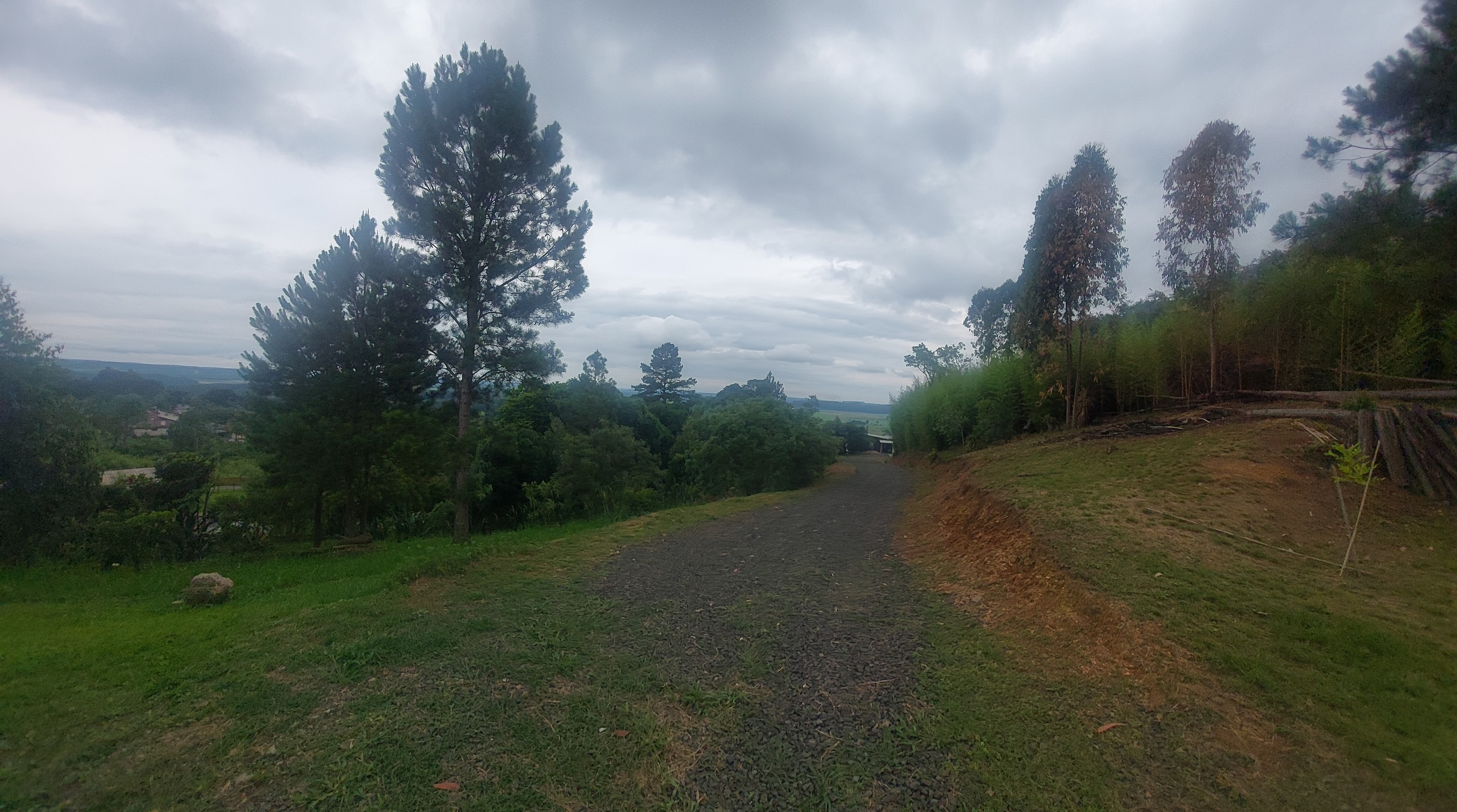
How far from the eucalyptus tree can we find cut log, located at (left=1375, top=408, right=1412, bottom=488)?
864cm

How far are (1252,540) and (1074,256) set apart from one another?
11.3 meters

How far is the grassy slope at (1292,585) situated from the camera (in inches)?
104

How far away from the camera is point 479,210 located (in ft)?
40.2

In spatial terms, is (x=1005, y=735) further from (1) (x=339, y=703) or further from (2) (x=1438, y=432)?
(2) (x=1438, y=432)

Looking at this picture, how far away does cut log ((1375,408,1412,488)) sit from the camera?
5.70 metres

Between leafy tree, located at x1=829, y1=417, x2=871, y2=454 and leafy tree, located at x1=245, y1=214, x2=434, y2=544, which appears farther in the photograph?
leafy tree, located at x1=829, y1=417, x2=871, y2=454

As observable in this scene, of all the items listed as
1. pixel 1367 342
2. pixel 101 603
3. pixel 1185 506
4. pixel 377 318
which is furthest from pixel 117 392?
pixel 1367 342

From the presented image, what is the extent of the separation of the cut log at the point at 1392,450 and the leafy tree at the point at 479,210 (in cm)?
1276

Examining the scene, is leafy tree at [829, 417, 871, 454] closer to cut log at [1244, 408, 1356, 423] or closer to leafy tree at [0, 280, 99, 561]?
cut log at [1244, 408, 1356, 423]

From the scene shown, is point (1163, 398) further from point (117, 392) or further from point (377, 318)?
point (117, 392)

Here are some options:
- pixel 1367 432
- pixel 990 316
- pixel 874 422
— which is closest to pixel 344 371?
pixel 1367 432

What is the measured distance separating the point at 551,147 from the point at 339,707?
12364 mm

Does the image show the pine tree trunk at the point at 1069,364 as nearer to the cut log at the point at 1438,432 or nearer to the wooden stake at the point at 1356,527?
the cut log at the point at 1438,432

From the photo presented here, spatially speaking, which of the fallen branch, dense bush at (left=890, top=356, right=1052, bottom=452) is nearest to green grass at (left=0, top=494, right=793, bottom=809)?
the fallen branch
